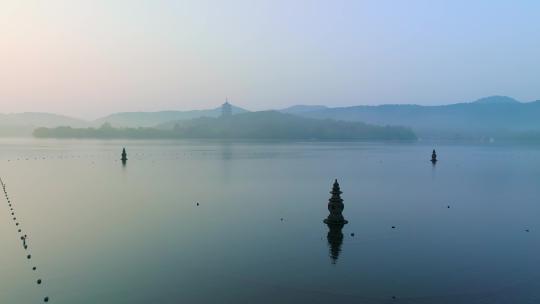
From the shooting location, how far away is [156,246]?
3081 cm

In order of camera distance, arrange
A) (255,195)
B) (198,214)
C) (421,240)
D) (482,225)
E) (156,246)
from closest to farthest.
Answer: (156,246)
(421,240)
(482,225)
(198,214)
(255,195)

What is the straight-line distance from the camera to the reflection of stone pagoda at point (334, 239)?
29.1 metres

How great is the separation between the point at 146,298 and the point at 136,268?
452 cm

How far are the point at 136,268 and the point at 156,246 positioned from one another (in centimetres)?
484

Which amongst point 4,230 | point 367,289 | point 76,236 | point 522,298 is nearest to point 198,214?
point 76,236

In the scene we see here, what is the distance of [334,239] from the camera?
32.9 meters

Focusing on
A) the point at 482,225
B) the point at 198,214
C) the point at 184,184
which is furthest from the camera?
the point at 184,184

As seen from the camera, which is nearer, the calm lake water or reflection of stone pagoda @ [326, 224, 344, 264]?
the calm lake water

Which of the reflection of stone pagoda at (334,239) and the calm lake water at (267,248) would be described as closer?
the calm lake water at (267,248)

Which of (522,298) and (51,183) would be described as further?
(51,183)

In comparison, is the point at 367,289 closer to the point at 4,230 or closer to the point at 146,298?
the point at 146,298

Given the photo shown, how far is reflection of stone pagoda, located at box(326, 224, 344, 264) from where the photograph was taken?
95.5 feet

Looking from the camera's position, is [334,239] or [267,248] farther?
[334,239]

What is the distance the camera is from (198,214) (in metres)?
43.2
